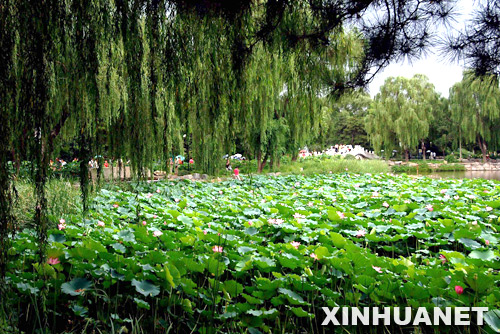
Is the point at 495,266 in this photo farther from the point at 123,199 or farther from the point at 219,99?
the point at 123,199

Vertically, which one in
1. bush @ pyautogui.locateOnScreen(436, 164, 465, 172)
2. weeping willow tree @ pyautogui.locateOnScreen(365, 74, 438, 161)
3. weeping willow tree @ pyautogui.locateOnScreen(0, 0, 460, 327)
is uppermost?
weeping willow tree @ pyautogui.locateOnScreen(365, 74, 438, 161)

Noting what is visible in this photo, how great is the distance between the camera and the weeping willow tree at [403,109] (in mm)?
19797

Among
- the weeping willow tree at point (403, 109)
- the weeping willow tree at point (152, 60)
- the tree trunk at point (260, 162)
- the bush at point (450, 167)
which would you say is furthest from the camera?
the bush at point (450, 167)

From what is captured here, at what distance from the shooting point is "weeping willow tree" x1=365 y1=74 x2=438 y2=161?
19.8m

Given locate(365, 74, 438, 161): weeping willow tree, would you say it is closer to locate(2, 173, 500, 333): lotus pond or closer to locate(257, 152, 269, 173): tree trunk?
locate(257, 152, 269, 173): tree trunk

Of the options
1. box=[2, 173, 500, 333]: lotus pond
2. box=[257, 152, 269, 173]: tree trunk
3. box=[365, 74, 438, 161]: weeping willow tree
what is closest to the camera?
box=[2, 173, 500, 333]: lotus pond

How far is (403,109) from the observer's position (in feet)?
65.8

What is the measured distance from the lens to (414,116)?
1942 centimetres

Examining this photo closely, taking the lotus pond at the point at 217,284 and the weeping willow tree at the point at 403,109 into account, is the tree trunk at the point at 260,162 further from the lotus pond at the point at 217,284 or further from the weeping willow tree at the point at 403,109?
the weeping willow tree at the point at 403,109

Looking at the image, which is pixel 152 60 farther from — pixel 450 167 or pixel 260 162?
pixel 450 167

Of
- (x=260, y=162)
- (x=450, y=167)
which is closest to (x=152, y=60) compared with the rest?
(x=260, y=162)

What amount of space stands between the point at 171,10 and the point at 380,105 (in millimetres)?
20776

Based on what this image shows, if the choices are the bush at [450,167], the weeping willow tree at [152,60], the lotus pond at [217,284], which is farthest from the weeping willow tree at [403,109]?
the weeping willow tree at [152,60]

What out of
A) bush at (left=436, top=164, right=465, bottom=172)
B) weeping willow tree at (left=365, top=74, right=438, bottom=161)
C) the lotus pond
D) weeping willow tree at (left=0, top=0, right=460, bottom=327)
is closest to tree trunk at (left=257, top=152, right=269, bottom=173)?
the lotus pond
